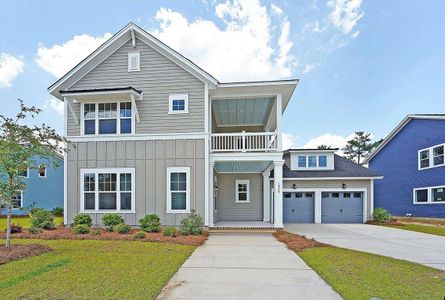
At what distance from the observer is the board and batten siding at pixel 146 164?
12.0m

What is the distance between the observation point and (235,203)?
1586cm

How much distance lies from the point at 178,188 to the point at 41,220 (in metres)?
5.75

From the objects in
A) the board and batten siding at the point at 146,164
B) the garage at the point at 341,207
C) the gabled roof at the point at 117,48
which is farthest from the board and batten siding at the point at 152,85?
the garage at the point at 341,207

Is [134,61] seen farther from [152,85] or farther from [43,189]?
[43,189]

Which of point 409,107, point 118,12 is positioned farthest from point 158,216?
point 409,107

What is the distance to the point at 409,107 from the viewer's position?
27500mm

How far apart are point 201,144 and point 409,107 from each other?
82.8ft

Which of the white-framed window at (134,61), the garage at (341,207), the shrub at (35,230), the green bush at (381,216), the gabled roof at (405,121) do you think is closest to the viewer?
the shrub at (35,230)

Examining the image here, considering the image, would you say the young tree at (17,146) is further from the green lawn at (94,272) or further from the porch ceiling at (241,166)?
the porch ceiling at (241,166)

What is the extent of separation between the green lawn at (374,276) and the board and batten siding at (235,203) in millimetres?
7974

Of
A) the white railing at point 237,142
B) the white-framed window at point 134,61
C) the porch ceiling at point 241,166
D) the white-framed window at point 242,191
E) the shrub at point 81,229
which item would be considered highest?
the white-framed window at point 134,61

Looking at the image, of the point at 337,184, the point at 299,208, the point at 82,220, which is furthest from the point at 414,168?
the point at 82,220

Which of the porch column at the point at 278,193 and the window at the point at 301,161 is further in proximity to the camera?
the window at the point at 301,161

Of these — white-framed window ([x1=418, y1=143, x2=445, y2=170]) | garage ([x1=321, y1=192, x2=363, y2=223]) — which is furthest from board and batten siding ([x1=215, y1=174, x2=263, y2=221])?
white-framed window ([x1=418, y1=143, x2=445, y2=170])
